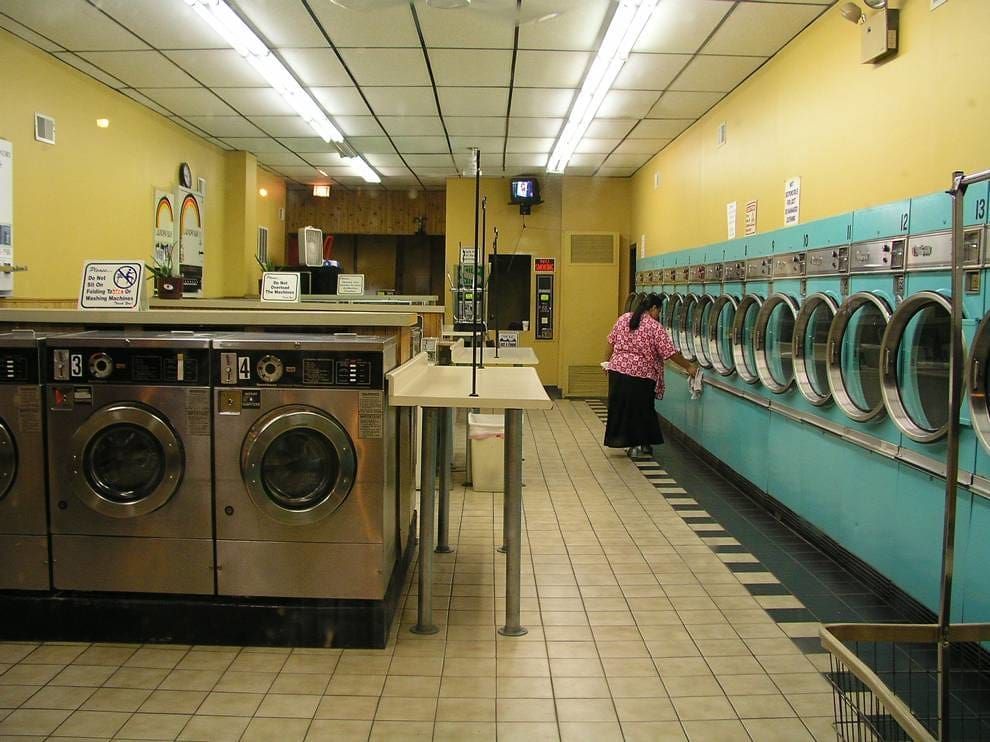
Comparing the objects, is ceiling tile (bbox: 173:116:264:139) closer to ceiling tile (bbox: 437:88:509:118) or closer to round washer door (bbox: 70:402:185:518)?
ceiling tile (bbox: 437:88:509:118)

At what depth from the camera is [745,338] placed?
6.54 metres

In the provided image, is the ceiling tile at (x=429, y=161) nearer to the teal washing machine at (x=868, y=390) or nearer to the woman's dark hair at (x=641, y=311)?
the woman's dark hair at (x=641, y=311)

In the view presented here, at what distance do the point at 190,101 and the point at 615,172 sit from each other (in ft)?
20.5

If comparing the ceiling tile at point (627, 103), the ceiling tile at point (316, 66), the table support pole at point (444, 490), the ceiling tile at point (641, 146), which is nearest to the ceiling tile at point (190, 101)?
the ceiling tile at point (316, 66)

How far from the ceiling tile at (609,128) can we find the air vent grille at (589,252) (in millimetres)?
3192

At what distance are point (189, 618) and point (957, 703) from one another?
2961mm

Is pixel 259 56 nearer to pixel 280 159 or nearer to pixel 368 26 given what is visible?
pixel 368 26

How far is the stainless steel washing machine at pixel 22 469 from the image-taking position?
11.5 ft

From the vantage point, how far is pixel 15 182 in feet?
20.3

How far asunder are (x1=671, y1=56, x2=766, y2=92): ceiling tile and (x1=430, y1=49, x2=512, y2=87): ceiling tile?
4.73 ft

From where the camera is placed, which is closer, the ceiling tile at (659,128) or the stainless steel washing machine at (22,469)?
the stainless steel washing machine at (22,469)

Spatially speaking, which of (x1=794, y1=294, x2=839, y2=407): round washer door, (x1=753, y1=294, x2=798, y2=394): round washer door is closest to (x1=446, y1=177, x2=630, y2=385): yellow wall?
(x1=753, y1=294, x2=798, y2=394): round washer door

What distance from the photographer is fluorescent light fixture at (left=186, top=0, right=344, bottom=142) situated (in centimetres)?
551

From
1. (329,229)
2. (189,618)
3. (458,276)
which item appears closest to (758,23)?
(189,618)
